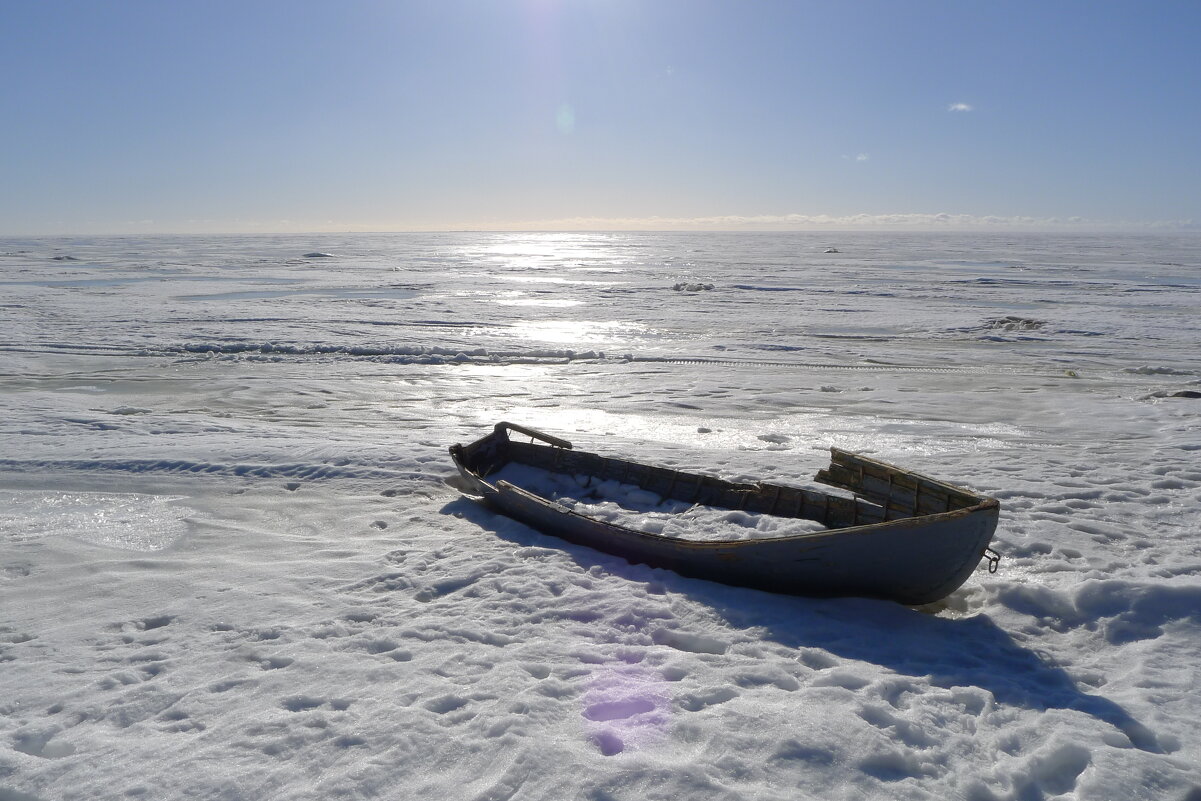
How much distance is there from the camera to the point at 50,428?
9.69m

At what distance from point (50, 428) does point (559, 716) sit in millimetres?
9213

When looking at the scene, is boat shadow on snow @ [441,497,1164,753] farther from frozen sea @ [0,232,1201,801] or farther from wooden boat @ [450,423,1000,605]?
wooden boat @ [450,423,1000,605]

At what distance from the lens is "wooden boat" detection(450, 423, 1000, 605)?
15.9ft

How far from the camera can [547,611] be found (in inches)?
205

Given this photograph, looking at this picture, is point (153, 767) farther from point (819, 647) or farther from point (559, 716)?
point (819, 647)

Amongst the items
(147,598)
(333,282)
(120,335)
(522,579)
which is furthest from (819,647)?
(333,282)

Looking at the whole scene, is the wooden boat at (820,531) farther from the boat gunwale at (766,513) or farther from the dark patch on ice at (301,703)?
the dark patch on ice at (301,703)

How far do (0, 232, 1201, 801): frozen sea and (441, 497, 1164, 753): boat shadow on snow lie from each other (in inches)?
0.9

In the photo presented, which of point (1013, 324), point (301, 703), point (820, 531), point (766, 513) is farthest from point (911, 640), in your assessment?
point (1013, 324)

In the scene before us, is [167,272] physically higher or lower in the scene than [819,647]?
higher

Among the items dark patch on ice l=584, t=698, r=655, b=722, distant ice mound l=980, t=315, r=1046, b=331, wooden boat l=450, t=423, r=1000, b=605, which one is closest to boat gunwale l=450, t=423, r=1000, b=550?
wooden boat l=450, t=423, r=1000, b=605

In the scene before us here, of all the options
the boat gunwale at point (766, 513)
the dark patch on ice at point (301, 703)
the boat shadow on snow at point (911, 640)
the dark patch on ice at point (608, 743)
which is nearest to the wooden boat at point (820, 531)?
the boat gunwale at point (766, 513)

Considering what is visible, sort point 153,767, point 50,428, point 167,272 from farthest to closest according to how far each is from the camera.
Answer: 1. point 167,272
2. point 50,428
3. point 153,767

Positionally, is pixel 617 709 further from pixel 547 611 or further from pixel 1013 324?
pixel 1013 324
